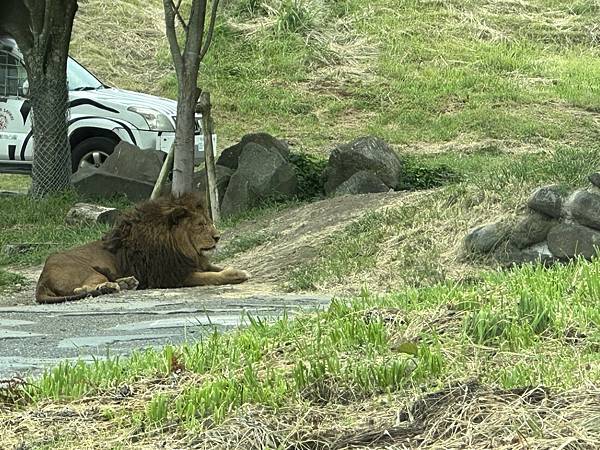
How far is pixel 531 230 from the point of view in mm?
9734

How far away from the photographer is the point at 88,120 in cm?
1884

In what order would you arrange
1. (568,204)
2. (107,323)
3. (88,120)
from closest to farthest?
(107,323) < (568,204) < (88,120)

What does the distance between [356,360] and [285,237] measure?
8.10 m

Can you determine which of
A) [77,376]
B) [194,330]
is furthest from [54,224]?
[77,376]

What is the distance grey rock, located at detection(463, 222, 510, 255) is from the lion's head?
233 centimetres

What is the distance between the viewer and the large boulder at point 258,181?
1584 centimetres

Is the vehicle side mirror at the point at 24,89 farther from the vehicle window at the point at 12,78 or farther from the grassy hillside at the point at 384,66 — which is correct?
the grassy hillside at the point at 384,66

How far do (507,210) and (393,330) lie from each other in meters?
4.99

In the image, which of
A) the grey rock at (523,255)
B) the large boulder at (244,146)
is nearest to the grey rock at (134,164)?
the large boulder at (244,146)

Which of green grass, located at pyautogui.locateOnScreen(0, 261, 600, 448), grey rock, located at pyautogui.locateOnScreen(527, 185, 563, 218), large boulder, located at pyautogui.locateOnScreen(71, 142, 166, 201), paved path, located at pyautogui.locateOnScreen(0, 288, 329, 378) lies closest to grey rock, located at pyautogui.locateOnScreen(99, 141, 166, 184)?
large boulder, located at pyautogui.locateOnScreen(71, 142, 166, 201)

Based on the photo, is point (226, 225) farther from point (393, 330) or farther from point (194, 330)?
point (393, 330)

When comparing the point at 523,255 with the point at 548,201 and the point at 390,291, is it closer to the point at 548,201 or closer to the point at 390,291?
the point at 548,201

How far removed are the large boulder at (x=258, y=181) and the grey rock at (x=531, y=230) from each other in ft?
20.8

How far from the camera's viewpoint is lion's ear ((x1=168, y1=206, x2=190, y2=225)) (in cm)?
1066
